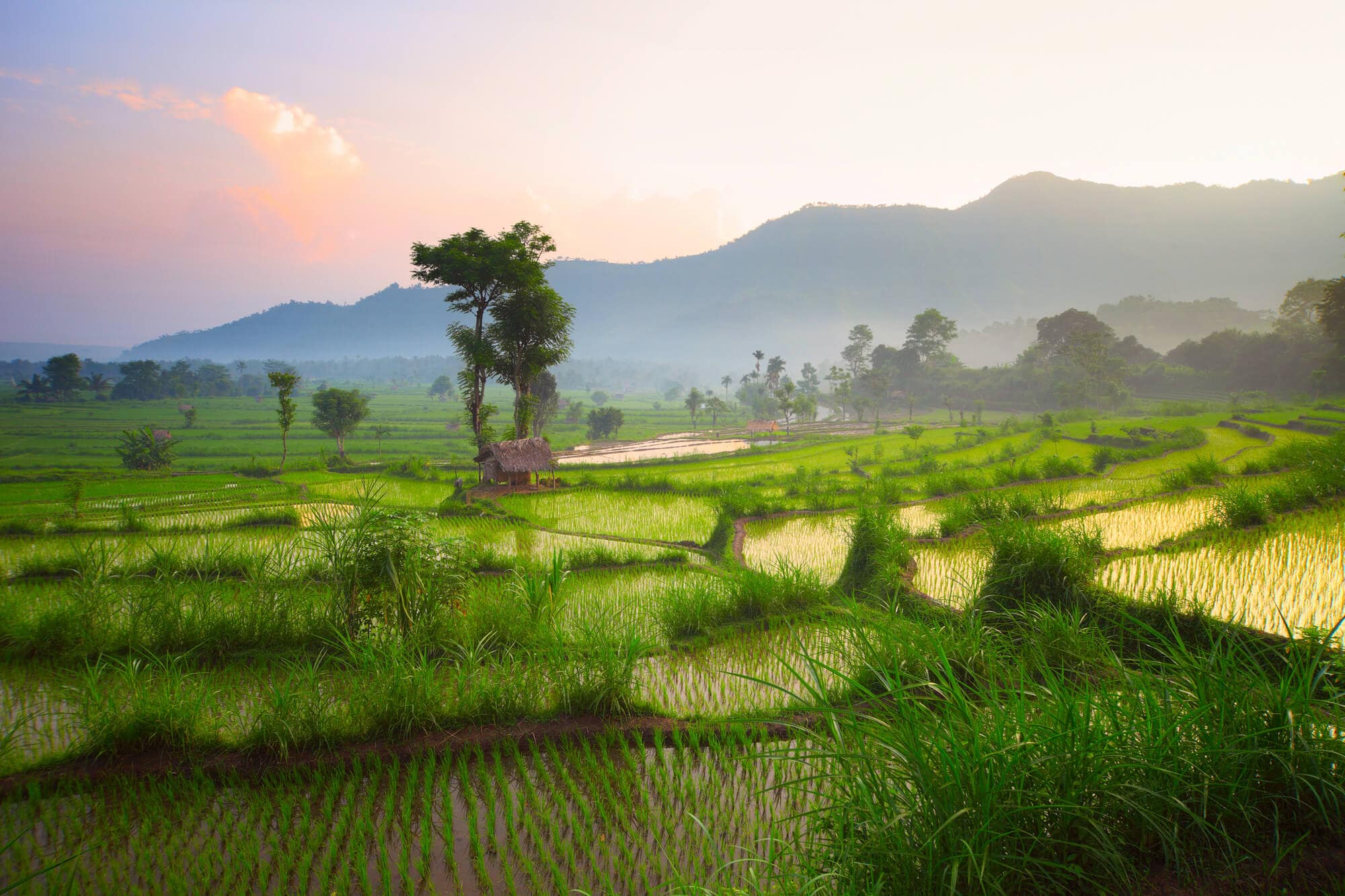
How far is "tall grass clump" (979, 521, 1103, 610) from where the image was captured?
5086 millimetres

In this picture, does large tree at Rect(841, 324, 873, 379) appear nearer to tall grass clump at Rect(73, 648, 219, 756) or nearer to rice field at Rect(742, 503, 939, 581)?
rice field at Rect(742, 503, 939, 581)

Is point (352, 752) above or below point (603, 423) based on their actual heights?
Result: below

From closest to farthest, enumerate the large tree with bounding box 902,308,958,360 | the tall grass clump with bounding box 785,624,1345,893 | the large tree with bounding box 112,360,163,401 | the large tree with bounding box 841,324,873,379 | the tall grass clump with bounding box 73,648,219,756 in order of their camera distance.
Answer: the tall grass clump with bounding box 785,624,1345,893 < the tall grass clump with bounding box 73,648,219,756 < the large tree with bounding box 112,360,163,401 < the large tree with bounding box 902,308,958,360 < the large tree with bounding box 841,324,873,379

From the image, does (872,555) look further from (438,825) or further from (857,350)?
(857,350)

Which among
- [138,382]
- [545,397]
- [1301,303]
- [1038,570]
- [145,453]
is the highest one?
[138,382]

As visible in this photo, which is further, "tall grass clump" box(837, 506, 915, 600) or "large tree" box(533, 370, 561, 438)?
"large tree" box(533, 370, 561, 438)

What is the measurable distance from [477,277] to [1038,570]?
16720 mm

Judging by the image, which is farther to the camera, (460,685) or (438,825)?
(460,685)

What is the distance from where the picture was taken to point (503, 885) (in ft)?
8.53

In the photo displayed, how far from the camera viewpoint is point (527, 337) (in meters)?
18.5

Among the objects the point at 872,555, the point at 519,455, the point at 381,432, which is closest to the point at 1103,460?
the point at 872,555

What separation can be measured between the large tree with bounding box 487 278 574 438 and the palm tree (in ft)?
50.0

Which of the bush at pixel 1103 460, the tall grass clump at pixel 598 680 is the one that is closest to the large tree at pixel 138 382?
the tall grass clump at pixel 598 680

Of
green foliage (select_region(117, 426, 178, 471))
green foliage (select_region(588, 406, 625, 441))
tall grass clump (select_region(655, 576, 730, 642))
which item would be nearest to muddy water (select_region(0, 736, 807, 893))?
tall grass clump (select_region(655, 576, 730, 642))
